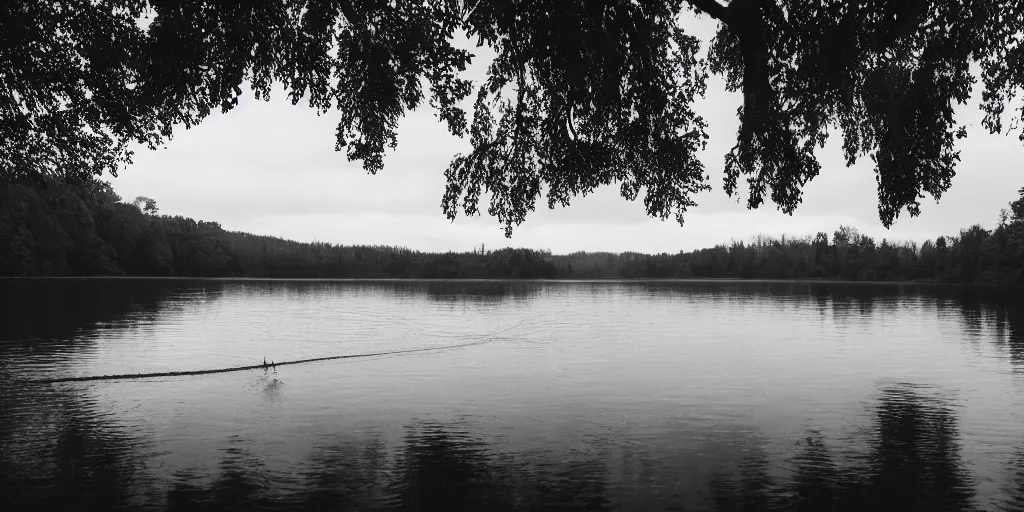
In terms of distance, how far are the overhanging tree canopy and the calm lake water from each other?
19.3 ft

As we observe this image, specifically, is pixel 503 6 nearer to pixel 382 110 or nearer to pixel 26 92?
pixel 382 110

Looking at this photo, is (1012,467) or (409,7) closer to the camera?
(1012,467)

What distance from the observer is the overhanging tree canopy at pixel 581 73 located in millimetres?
16734

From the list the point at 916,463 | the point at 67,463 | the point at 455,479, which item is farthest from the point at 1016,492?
the point at 67,463

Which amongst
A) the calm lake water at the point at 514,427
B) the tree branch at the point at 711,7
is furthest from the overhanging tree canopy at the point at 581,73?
the calm lake water at the point at 514,427

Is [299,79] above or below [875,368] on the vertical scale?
above

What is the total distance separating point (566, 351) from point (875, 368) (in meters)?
14.8

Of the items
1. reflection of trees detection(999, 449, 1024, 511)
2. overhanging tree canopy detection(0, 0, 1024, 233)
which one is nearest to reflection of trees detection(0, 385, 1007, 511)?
reflection of trees detection(999, 449, 1024, 511)

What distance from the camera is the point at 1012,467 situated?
54.3 feet

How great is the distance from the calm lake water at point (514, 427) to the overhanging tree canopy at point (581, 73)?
19.3 ft

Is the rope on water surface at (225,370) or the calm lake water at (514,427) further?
the rope on water surface at (225,370)

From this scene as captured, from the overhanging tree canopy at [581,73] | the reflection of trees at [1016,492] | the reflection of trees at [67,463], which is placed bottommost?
the reflection of trees at [1016,492]

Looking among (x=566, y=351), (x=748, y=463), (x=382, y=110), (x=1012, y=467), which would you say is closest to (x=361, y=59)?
(x=382, y=110)

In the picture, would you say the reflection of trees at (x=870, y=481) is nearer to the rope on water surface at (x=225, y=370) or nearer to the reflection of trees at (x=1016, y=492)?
the reflection of trees at (x=1016, y=492)
